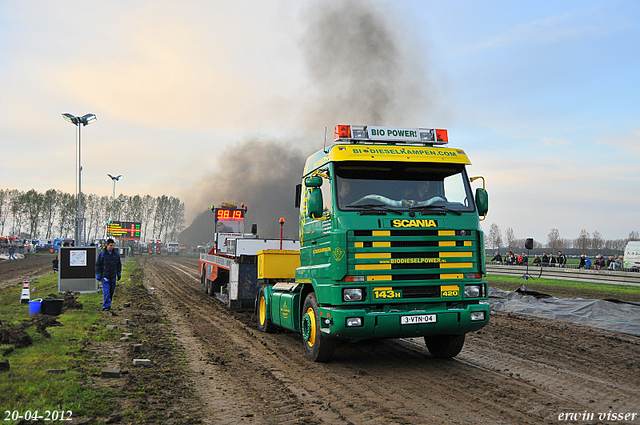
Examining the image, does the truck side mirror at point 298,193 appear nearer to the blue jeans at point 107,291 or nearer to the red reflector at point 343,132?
the red reflector at point 343,132

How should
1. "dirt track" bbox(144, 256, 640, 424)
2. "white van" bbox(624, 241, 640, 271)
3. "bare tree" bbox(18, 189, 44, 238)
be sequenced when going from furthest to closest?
1. "bare tree" bbox(18, 189, 44, 238)
2. "white van" bbox(624, 241, 640, 271)
3. "dirt track" bbox(144, 256, 640, 424)

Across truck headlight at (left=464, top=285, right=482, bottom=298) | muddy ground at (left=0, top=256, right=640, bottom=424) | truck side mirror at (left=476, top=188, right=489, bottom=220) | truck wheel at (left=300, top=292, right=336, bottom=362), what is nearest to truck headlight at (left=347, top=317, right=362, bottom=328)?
muddy ground at (left=0, top=256, right=640, bottom=424)

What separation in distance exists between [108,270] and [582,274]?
23.6 m

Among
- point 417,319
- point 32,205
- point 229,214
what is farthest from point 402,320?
point 32,205

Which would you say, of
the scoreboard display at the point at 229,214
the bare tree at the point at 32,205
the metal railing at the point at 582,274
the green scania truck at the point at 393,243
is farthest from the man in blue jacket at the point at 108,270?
the bare tree at the point at 32,205

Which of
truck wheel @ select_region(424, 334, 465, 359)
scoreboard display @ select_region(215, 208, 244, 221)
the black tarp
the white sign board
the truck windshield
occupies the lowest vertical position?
the black tarp

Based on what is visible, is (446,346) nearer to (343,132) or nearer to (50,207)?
(343,132)

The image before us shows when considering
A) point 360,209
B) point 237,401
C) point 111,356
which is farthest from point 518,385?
point 111,356

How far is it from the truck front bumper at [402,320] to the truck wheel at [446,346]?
729 mm

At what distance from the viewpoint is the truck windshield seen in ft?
23.8

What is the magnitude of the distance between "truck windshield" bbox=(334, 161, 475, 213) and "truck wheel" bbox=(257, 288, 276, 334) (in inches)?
170

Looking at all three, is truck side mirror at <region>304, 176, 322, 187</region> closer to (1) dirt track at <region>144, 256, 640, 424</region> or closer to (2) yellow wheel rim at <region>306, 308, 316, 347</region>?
(2) yellow wheel rim at <region>306, 308, 316, 347</region>

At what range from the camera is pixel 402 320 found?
686 cm

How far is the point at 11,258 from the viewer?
48219 millimetres
